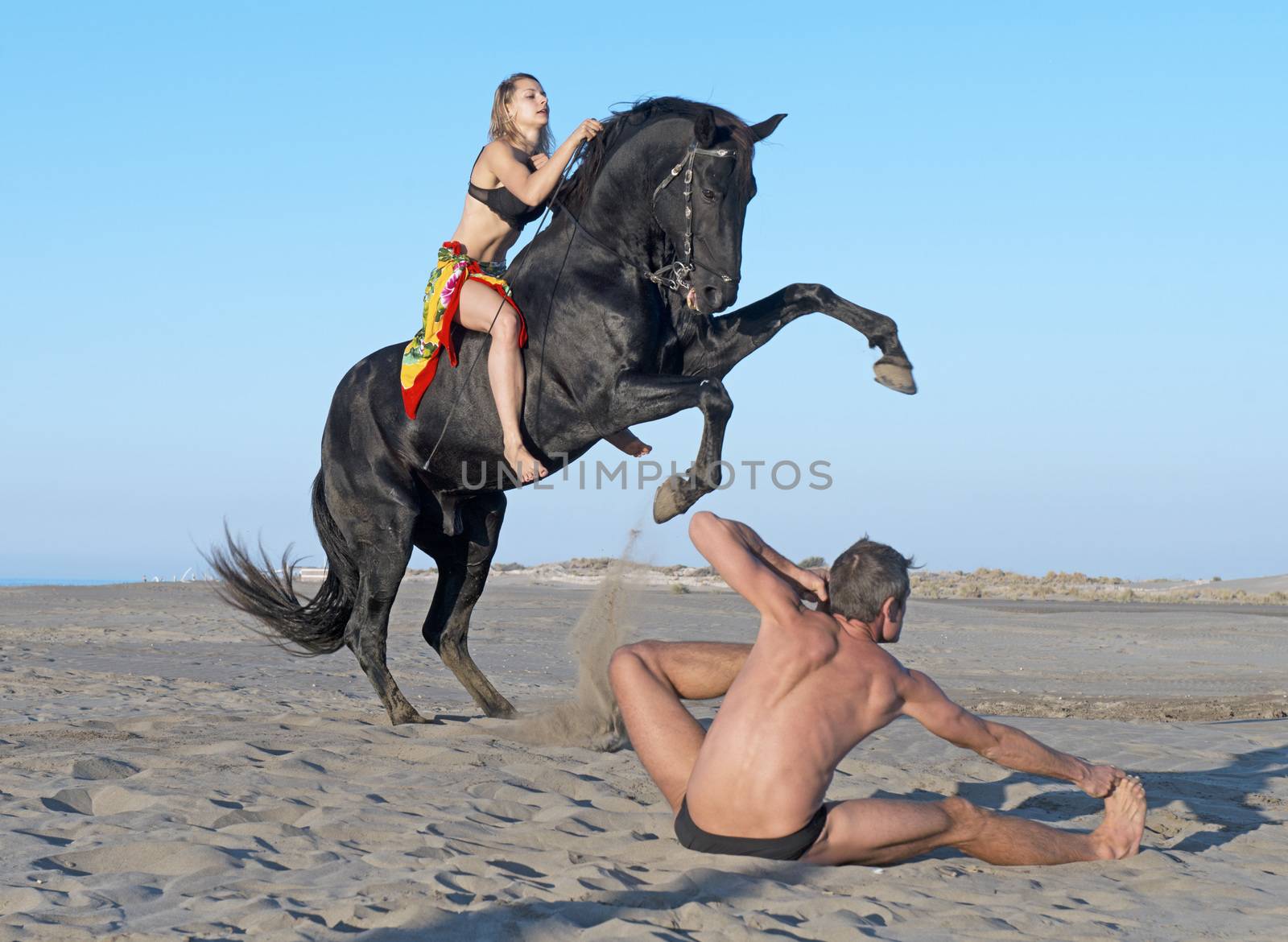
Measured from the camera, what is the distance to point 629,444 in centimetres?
678

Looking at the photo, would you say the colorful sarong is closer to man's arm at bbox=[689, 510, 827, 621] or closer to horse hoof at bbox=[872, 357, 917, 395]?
horse hoof at bbox=[872, 357, 917, 395]

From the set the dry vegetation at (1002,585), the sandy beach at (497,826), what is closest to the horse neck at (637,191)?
the sandy beach at (497,826)

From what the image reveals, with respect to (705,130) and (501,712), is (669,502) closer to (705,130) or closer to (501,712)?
(705,130)

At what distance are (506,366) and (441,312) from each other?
0.48 m

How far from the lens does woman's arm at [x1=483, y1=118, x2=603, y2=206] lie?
6309mm

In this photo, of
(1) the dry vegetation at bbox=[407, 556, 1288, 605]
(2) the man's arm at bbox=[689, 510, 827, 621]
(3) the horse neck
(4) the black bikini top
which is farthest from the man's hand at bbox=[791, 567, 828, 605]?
(1) the dry vegetation at bbox=[407, 556, 1288, 605]

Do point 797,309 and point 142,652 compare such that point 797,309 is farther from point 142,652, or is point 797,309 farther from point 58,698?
point 142,652

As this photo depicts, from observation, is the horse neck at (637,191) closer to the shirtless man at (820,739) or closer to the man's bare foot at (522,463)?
the man's bare foot at (522,463)

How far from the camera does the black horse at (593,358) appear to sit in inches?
238

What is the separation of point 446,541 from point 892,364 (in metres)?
2.87

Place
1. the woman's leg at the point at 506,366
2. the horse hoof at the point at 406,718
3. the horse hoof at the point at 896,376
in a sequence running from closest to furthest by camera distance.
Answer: the horse hoof at the point at 896,376 → the woman's leg at the point at 506,366 → the horse hoof at the point at 406,718

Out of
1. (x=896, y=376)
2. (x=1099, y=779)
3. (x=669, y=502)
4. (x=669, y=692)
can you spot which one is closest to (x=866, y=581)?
(x=669, y=692)

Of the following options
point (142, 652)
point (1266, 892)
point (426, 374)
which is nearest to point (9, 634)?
point (142, 652)

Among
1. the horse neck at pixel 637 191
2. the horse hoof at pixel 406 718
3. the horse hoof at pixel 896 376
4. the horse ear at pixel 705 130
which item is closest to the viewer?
the horse ear at pixel 705 130
